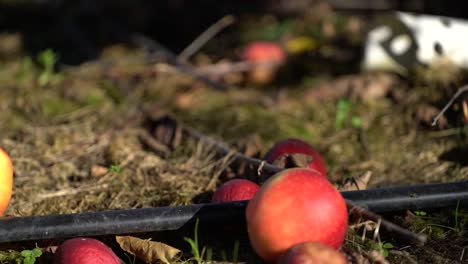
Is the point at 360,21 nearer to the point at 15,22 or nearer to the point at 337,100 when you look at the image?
the point at 337,100

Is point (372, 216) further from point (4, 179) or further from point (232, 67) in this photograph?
point (232, 67)

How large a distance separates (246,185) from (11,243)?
2.75 ft

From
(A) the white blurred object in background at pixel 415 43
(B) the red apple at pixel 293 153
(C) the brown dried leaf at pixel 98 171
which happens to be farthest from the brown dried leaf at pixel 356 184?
(A) the white blurred object in background at pixel 415 43

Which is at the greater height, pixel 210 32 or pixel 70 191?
pixel 210 32

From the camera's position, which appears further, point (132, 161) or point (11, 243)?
point (132, 161)

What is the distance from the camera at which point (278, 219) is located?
6.06ft

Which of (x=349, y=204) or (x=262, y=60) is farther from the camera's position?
(x=262, y=60)

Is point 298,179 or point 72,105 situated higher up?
point 298,179

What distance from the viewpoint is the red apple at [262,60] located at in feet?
13.4

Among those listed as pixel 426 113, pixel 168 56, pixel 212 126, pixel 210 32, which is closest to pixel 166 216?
pixel 212 126

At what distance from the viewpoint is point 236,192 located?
2.25 metres

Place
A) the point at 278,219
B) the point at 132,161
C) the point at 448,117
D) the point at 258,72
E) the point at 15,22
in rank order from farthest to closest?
the point at 15,22, the point at 258,72, the point at 448,117, the point at 132,161, the point at 278,219

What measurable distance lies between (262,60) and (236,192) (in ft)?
6.56

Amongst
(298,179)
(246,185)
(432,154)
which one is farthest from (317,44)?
(298,179)
